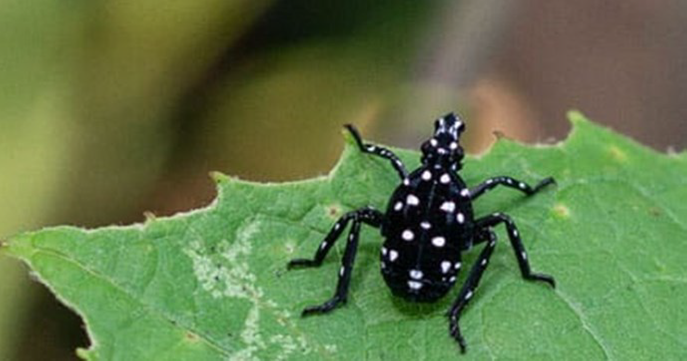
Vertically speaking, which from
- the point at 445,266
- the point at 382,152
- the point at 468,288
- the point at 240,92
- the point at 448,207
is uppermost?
the point at 240,92

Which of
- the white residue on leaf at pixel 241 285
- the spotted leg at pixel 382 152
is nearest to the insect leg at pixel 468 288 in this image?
the spotted leg at pixel 382 152

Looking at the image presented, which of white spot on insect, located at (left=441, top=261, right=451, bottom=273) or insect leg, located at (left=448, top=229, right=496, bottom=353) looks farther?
white spot on insect, located at (left=441, top=261, right=451, bottom=273)

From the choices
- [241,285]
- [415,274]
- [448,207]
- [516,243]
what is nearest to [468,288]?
[415,274]

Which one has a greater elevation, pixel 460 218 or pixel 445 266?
pixel 460 218

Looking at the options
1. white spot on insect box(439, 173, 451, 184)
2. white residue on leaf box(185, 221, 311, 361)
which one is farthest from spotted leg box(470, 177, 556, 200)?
white residue on leaf box(185, 221, 311, 361)

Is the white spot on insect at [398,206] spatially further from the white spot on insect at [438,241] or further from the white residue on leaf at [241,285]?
the white residue on leaf at [241,285]

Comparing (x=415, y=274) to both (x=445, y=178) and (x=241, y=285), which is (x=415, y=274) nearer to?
(x=445, y=178)

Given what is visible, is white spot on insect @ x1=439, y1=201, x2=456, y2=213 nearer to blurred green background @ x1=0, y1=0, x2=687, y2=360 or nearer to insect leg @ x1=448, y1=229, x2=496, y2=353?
insect leg @ x1=448, y1=229, x2=496, y2=353
